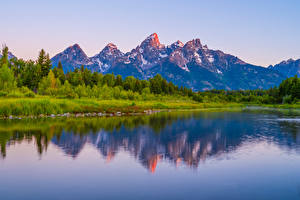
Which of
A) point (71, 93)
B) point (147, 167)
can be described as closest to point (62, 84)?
point (71, 93)

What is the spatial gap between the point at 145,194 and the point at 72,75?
131m

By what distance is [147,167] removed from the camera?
18.2 meters

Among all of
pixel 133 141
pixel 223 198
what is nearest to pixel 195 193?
pixel 223 198

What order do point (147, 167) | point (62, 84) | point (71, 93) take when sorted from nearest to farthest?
point (147, 167), point (71, 93), point (62, 84)

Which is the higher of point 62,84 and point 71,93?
point 62,84

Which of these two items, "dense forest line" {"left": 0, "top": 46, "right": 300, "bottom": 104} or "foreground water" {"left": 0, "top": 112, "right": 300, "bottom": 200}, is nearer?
"foreground water" {"left": 0, "top": 112, "right": 300, "bottom": 200}

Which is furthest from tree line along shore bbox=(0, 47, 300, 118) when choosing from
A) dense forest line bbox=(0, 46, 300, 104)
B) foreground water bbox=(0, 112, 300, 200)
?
foreground water bbox=(0, 112, 300, 200)

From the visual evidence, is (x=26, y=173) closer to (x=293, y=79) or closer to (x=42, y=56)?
(x=42, y=56)

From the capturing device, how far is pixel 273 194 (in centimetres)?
1327

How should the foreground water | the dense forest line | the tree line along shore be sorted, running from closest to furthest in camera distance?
1. the foreground water
2. the tree line along shore
3. the dense forest line

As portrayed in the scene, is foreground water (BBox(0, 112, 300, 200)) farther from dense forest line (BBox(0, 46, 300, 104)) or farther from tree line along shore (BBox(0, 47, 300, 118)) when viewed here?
dense forest line (BBox(0, 46, 300, 104))

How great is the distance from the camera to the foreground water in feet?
44.4

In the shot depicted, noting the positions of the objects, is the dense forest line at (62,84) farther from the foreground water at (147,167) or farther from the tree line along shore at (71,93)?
the foreground water at (147,167)

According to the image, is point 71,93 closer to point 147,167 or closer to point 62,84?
point 62,84
